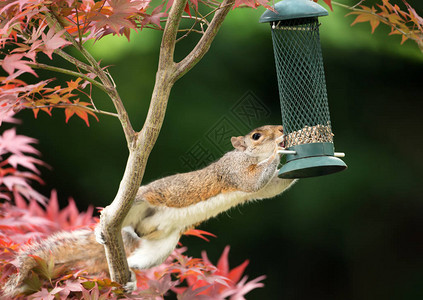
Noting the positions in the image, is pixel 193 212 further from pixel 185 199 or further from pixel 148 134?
pixel 148 134

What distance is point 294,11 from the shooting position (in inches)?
76.1

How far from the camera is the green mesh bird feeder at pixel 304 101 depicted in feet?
6.56

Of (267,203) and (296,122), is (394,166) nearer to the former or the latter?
(267,203)

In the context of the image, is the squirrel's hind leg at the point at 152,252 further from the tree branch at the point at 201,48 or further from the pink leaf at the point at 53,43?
the pink leaf at the point at 53,43

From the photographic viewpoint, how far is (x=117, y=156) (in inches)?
164

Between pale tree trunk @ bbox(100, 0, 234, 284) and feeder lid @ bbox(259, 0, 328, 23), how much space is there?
0.21 metres

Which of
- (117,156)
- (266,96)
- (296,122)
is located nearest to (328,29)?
(266,96)

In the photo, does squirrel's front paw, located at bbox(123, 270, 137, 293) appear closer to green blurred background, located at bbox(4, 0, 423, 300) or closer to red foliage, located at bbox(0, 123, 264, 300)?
red foliage, located at bbox(0, 123, 264, 300)

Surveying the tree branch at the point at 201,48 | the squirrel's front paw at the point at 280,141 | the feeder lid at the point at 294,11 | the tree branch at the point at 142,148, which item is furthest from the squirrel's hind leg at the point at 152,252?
the feeder lid at the point at 294,11

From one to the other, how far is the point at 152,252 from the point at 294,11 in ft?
3.54

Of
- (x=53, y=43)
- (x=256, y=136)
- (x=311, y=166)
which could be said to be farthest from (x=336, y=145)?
(x=53, y=43)

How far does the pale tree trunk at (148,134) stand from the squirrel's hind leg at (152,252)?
42 centimetres

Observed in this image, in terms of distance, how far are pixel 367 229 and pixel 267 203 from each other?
2.79ft

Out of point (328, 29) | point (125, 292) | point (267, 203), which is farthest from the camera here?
point (267, 203)
